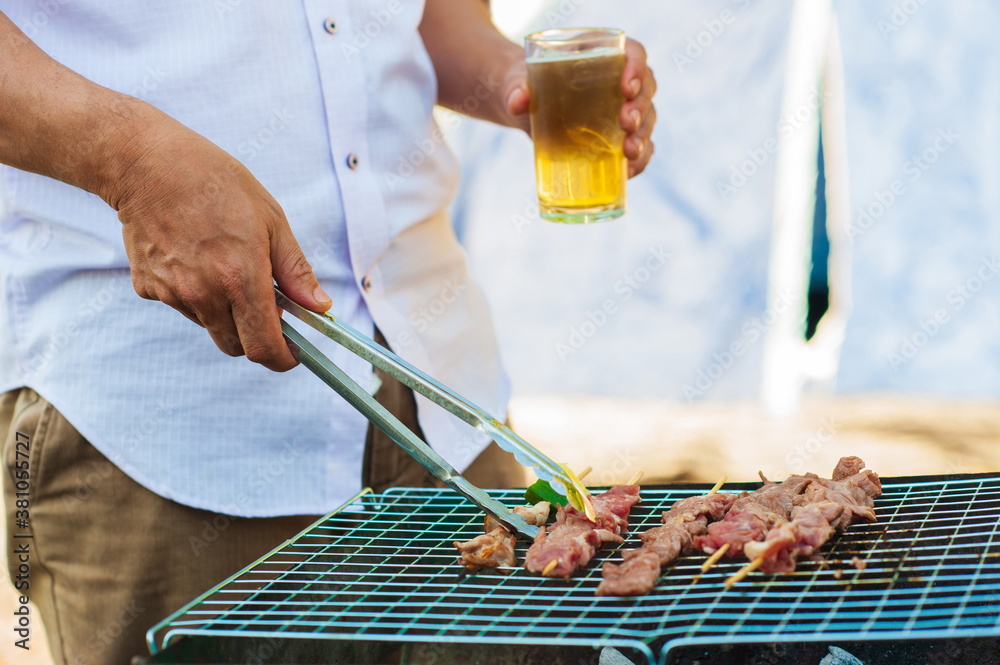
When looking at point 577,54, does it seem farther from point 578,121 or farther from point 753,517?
point 753,517

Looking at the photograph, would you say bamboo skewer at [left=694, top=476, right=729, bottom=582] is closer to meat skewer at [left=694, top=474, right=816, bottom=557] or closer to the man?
meat skewer at [left=694, top=474, right=816, bottom=557]

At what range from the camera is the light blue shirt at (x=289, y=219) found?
238 cm

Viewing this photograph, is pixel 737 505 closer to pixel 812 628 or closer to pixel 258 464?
pixel 812 628

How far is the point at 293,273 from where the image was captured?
2059 millimetres

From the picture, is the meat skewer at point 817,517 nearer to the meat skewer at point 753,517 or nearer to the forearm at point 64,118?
the meat skewer at point 753,517

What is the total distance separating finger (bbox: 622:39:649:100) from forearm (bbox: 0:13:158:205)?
123 centimetres

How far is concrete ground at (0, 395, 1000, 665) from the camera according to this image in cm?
601

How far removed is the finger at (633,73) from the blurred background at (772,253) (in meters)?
3.18

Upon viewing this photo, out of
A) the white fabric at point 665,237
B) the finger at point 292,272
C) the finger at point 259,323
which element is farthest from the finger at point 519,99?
the white fabric at point 665,237

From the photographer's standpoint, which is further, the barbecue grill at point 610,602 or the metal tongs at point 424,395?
the metal tongs at point 424,395

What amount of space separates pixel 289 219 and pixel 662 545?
125 centimetres

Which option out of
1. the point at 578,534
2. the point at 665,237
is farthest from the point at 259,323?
the point at 665,237

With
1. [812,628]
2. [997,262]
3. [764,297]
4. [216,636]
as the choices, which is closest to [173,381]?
[216,636]

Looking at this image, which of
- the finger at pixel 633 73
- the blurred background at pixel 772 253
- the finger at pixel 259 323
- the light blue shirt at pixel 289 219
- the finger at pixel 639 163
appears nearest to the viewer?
the finger at pixel 259 323
